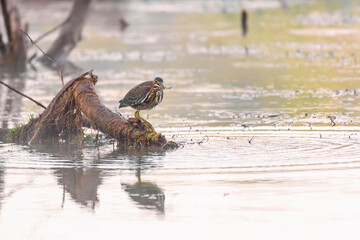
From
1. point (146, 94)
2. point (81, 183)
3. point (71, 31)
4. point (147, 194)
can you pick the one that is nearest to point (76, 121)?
point (146, 94)

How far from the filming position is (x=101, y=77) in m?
20.3

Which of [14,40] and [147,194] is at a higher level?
[14,40]

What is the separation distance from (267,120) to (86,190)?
5.12 m

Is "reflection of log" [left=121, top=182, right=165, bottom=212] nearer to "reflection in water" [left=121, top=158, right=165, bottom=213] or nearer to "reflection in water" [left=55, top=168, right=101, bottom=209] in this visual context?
"reflection in water" [left=121, top=158, right=165, bottom=213]

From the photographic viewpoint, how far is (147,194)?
8.40m

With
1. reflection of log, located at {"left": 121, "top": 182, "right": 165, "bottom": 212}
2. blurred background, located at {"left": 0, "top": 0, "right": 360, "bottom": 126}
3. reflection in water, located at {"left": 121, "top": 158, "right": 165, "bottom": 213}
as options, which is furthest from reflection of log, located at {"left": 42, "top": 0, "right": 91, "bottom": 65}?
reflection of log, located at {"left": 121, "top": 182, "right": 165, "bottom": 212}

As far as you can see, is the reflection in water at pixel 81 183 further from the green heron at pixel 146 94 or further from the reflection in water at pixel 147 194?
the green heron at pixel 146 94

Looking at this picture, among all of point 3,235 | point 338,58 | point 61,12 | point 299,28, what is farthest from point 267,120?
point 61,12

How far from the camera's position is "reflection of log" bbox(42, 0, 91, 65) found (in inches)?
922

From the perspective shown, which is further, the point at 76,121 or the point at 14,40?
the point at 14,40

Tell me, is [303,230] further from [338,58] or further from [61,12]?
[61,12]

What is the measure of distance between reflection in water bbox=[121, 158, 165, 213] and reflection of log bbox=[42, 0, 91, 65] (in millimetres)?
14840

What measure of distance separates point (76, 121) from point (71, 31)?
475 inches

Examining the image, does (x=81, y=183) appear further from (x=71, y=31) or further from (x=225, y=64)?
(x=71, y=31)
